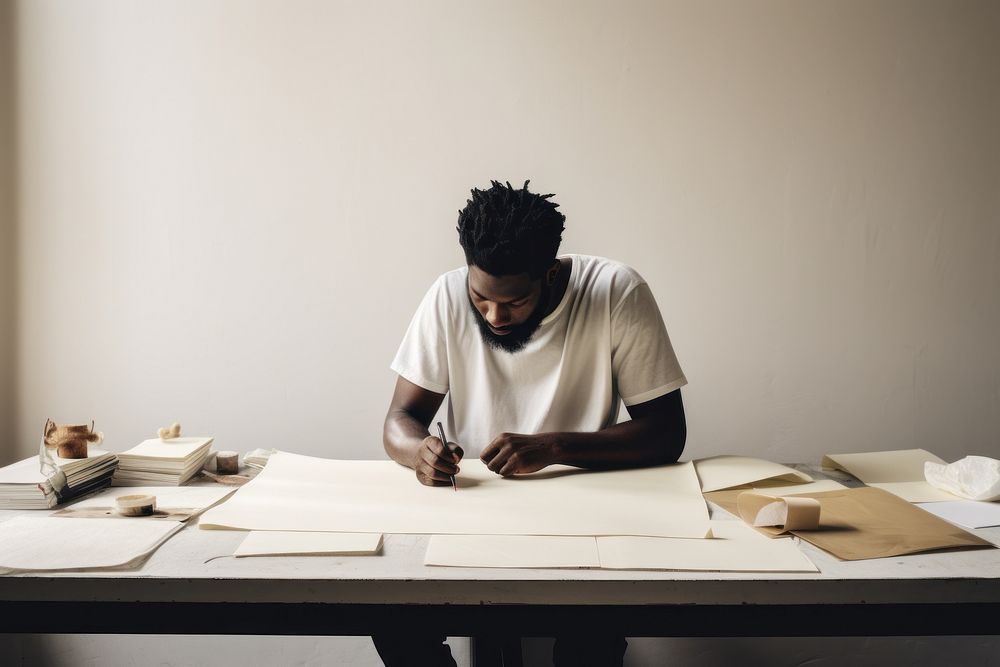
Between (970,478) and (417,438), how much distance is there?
3.92 feet

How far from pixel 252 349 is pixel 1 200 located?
1018 mm

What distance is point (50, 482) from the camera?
4.58 feet

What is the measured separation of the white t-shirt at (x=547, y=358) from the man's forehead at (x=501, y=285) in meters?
0.26

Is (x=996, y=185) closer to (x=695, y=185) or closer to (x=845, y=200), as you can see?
(x=845, y=200)

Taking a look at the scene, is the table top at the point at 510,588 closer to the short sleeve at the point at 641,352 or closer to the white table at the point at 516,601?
the white table at the point at 516,601

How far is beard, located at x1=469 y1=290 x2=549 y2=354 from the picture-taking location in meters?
1.97

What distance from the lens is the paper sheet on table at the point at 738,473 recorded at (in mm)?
1556

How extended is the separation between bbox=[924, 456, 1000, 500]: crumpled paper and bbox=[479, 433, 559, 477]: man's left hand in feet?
2.64

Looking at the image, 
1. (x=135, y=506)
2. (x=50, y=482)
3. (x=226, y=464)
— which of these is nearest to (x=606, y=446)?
(x=226, y=464)

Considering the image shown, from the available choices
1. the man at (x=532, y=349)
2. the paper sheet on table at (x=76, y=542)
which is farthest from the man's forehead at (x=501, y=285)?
the paper sheet on table at (x=76, y=542)

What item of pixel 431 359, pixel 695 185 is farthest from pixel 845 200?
pixel 431 359

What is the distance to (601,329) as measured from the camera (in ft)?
6.44

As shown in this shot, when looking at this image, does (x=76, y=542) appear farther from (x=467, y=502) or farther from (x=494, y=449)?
(x=494, y=449)

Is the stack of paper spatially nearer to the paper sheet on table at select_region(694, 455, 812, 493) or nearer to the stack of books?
the stack of books
